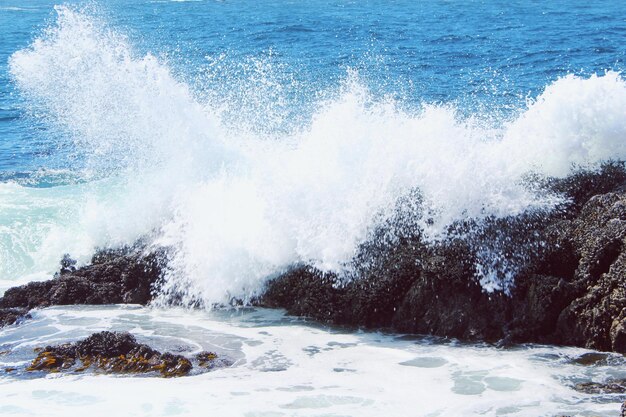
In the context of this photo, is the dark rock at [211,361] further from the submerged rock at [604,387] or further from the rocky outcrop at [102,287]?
the submerged rock at [604,387]

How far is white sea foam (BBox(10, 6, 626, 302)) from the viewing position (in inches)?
340

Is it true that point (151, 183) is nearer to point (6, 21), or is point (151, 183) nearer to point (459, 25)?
point (459, 25)

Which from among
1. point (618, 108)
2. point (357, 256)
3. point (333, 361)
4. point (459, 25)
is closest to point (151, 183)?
point (357, 256)

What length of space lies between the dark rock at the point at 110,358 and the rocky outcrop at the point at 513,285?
156 cm

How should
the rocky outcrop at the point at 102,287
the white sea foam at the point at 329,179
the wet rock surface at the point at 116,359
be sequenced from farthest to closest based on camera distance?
the rocky outcrop at the point at 102,287, the white sea foam at the point at 329,179, the wet rock surface at the point at 116,359

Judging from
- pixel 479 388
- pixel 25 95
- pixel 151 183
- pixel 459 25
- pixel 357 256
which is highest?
pixel 459 25

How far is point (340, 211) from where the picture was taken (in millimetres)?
8922

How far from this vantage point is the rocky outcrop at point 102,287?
9227mm

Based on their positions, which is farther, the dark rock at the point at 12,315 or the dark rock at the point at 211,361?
the dark rock at the point at 12,315

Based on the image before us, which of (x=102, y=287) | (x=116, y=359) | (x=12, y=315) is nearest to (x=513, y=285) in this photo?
(x=116, y=359)

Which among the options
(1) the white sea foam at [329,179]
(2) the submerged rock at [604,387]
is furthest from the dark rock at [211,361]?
(2) the submerged rock at [604,387]

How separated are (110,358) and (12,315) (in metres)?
1.99

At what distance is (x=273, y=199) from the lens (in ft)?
30.9

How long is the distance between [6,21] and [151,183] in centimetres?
2690
